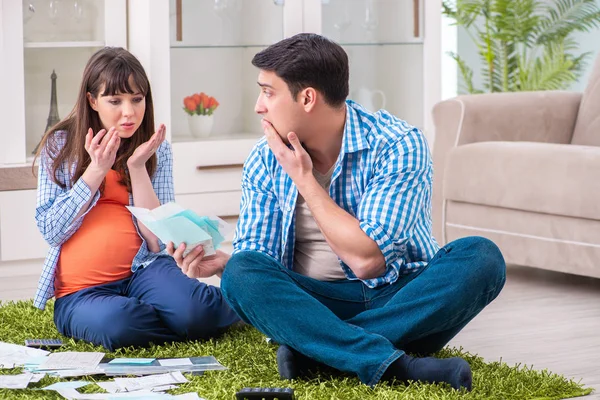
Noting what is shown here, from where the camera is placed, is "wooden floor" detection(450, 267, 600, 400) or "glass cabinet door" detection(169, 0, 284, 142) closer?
"wooden floor" detection(450, 267, 600, 400)

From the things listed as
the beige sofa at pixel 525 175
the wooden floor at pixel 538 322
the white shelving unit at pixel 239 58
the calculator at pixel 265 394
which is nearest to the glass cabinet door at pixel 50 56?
the white shelving unit at pixel 239 58

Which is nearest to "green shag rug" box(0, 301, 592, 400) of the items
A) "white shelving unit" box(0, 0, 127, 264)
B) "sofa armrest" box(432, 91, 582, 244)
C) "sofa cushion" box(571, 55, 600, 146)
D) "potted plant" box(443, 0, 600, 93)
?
"white shelving unit" box(0, 0, 127, 264)

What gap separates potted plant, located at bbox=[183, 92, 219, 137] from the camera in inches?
167

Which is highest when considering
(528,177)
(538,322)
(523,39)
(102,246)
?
(523,39)

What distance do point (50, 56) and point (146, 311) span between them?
175 centimetres

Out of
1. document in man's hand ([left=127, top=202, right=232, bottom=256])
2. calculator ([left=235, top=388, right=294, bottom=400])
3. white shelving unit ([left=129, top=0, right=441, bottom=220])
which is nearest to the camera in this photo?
calculator ([left=235, top=388, right=294, bottom=400])

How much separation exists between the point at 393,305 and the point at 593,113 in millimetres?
1942

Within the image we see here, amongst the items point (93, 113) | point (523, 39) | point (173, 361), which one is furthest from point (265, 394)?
point (523, 39)

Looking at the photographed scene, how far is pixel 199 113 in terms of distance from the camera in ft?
14.0

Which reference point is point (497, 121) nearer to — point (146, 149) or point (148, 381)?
point (146, 149)

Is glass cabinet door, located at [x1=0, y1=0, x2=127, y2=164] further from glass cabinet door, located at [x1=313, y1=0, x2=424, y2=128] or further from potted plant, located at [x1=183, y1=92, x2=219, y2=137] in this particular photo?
glass cabinet door, located at [x1=313, y1=0, x2=424, y2=128]

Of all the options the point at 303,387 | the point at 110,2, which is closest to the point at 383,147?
the point at 303,387

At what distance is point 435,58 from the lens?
4543mm

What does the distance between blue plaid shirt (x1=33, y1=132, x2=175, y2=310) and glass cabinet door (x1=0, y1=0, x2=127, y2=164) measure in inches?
48.9
